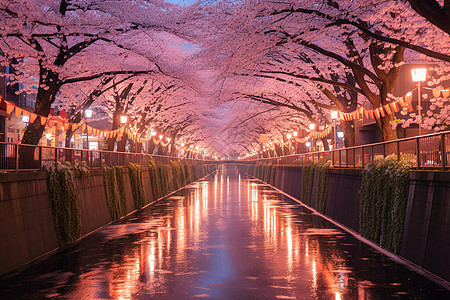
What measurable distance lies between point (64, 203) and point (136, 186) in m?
11.8

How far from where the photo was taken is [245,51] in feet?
80.7

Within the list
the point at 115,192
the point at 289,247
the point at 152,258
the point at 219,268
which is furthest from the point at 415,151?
the point at 115,192

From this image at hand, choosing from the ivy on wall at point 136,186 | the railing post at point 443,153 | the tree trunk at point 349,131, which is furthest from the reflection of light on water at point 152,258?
the tree trunk at point 349,131

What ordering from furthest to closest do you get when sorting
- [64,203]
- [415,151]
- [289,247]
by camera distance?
Result: 1. [64,203]
2. [289,247]
3. [415,151]

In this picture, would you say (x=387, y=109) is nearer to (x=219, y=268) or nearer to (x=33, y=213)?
(x=219, y=268)

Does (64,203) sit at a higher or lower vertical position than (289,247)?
higher

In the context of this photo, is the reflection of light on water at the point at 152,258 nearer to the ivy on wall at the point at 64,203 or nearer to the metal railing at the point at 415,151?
the ivy on wall at the point at 64,203

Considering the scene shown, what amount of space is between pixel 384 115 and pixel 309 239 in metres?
9.00

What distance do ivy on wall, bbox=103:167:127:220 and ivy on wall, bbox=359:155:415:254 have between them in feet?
31.7

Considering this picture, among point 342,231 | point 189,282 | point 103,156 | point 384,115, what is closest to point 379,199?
point 342,231

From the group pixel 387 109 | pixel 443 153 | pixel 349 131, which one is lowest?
pixel 443 153

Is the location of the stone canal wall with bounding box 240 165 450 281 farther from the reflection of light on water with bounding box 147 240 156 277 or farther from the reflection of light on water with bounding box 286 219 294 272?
the reflection of light on water with bounding box 147 240 156 277

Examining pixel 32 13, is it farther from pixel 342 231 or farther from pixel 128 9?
pixel 342 231

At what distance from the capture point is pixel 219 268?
34.9 feet
